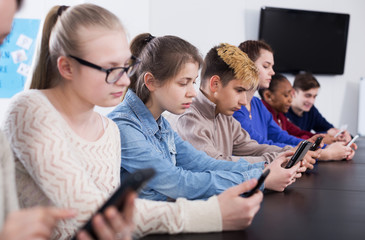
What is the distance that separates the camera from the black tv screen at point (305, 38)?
4844mm

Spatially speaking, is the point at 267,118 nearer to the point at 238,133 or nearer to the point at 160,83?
the point at 238,133

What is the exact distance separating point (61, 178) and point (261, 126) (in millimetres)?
1995

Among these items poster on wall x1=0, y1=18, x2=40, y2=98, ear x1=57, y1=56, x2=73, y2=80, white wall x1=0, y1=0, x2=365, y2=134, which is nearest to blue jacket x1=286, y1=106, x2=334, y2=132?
white wall x1=0, y1=0, x2=365, y2=134

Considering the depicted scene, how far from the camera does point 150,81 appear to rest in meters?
1.44

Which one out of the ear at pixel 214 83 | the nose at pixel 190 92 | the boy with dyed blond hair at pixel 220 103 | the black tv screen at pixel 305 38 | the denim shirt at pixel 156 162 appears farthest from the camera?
the black tv screen at pixel 305 38

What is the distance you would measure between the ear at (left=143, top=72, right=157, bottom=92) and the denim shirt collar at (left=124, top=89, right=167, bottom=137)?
0.07 m

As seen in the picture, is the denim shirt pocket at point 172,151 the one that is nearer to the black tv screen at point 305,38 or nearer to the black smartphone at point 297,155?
the black smartphone at point 297,155

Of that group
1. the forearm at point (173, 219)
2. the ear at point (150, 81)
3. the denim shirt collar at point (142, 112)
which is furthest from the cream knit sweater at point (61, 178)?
the ear at point (150, 81)

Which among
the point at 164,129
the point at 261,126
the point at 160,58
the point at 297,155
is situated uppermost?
the point at 160,58

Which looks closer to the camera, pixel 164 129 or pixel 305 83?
pixel 164 129

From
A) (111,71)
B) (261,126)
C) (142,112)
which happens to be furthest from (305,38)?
(111,71)

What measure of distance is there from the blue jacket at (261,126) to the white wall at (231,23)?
5.05 ft

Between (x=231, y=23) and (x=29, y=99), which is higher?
(x=231, y=23)

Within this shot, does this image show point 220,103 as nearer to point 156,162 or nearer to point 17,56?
point 156,162
